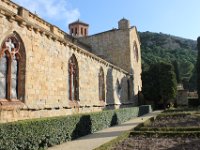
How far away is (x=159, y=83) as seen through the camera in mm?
36188

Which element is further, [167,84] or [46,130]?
[167,84]

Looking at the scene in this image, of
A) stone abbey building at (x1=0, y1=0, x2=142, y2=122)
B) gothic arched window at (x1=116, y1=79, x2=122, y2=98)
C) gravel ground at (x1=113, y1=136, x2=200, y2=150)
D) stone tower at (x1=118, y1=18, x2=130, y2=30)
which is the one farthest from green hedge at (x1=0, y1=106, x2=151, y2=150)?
stone tower at (x1=118, y1=18, x2=130, y2=30)

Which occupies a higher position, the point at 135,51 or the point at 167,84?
the point at 135,51

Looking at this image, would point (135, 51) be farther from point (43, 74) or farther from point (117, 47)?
point (43, 74)

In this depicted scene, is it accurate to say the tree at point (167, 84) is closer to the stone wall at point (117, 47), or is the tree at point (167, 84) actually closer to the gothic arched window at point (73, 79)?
the stone wall at point (117, 47)

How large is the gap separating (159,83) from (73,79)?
2106 cm

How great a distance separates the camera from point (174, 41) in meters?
115

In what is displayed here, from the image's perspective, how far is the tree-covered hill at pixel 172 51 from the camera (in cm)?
7856

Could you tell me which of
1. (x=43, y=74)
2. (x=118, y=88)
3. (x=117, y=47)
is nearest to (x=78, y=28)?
(x=117, y=47)

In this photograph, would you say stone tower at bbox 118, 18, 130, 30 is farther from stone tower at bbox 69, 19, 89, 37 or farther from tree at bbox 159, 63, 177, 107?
stone tower at bbox 69, 19, 89, 37

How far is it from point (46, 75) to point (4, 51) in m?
3.02

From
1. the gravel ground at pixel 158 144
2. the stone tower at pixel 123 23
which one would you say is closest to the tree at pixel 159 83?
the stone tower at pixel 123 23

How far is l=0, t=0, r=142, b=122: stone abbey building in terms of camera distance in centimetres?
1086

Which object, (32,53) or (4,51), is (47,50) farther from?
(4,51)
